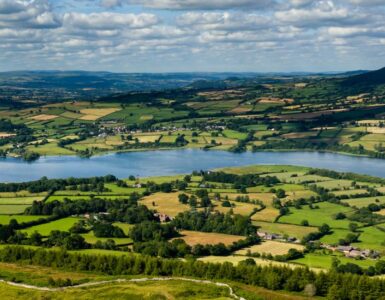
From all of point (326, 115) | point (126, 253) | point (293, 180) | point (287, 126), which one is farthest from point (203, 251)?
point (326, 115)

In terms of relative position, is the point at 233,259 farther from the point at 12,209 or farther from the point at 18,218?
the point at 12,209

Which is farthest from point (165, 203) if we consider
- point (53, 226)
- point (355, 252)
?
point (355, 252)

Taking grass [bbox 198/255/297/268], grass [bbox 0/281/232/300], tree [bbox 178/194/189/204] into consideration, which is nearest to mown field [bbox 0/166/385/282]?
grass [bbox 198/255/297/268]

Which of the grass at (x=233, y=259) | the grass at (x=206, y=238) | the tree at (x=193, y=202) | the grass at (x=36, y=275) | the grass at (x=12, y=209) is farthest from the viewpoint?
the tree at (x=193, y=202)

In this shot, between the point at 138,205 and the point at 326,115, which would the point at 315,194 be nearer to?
the point at 138,205

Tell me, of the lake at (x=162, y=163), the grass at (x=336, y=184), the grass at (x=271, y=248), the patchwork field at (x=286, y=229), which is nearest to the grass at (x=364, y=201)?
the grass at (x=336, y=184)

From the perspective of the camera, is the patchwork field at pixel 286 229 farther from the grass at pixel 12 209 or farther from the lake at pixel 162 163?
the lake at pixel 162 163

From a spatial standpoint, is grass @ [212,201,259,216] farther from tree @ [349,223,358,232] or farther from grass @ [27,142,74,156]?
grass @ [27,142,74,156]
